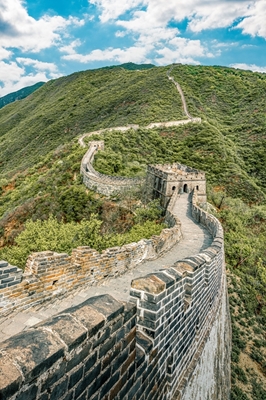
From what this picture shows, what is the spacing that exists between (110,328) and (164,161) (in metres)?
35.2

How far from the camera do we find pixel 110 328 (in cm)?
221

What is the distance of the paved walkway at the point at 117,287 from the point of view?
4491mm

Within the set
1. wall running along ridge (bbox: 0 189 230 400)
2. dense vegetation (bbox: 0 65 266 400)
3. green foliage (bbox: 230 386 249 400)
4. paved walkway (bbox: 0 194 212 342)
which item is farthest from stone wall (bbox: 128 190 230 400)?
dense vegetation (bbox: 0 65 266 400)

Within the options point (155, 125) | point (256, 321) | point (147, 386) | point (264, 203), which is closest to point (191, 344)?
point (147, 386)

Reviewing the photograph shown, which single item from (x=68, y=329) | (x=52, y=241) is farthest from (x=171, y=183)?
(x=68, y=329)

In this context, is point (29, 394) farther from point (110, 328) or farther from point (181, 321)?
point (181, 321)

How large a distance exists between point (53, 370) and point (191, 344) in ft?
12.0

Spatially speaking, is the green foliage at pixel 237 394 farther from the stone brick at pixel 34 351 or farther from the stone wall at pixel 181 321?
the stone brick at pixel 34 351

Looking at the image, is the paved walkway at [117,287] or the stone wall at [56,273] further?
the stone wall at [56,273]

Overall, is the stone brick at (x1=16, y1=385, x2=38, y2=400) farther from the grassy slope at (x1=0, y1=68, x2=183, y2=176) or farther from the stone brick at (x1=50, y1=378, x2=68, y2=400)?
the grassy slope at (x1=0, y1=68, x2=183, y2=176)

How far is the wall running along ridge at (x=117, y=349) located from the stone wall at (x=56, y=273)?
8.14ft

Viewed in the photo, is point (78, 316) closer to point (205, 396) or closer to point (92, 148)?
point (205, 396)

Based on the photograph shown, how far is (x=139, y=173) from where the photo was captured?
2809cm

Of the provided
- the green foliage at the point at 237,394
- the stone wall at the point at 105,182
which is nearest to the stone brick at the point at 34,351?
the green foliage at the point at 237,394
